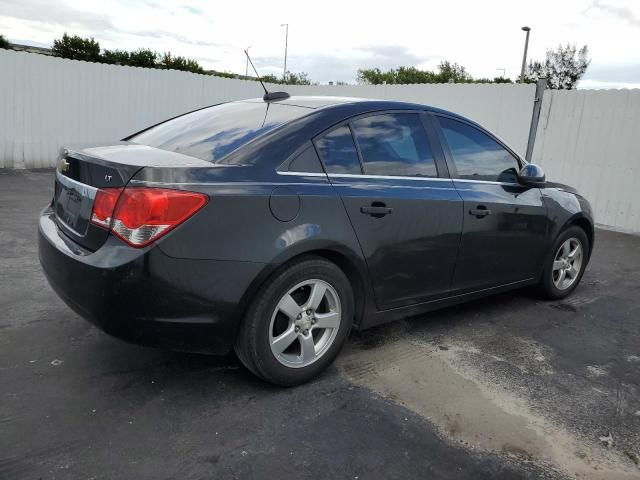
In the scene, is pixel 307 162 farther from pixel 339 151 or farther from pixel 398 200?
pixel 398 200

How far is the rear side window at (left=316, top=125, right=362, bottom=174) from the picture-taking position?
123 inches

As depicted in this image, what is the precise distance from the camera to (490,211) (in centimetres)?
393

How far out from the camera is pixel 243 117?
344cm

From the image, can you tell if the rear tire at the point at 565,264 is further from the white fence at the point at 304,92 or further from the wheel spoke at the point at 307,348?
the white fence at the point at 304,92

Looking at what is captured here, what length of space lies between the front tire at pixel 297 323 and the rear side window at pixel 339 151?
0.55 meters

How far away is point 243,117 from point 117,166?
1.01m

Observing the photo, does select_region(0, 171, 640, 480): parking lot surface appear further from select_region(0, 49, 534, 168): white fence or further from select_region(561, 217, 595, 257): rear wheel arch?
select_region(0, 49, 534, 168): white fence

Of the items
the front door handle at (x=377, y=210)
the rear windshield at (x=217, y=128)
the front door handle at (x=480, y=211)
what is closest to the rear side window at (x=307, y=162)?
the rear windshield at (x=217, y=128)

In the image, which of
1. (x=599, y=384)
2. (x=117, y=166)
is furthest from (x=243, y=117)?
(x=599, y=384)

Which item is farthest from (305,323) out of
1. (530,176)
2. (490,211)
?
(530,176)

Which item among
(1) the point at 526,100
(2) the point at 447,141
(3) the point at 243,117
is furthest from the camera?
(1) the point at 526,100

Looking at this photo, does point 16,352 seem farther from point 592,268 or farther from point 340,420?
point 592,268

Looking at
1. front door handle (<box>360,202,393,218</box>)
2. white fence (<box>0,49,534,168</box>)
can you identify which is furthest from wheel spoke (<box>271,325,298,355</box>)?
white fence (<box>0,49,534,168</box>)

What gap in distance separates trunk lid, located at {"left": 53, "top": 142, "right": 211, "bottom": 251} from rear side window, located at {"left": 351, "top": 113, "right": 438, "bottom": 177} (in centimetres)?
102
